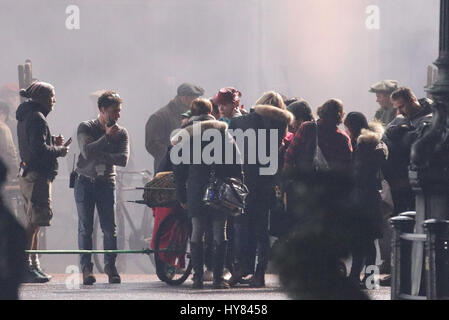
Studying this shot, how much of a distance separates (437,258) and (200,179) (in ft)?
9.40

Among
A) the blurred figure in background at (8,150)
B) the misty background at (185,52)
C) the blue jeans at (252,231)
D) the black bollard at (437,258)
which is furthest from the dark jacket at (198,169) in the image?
the misty background at (185,52)

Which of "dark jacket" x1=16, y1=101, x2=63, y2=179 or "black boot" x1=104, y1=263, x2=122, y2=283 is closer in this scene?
"dark jacket" x1=16, y1=101, x2=63, y2=179

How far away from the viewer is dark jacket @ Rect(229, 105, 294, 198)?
13.7 metres

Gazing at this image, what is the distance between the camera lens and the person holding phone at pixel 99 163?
13.8 m

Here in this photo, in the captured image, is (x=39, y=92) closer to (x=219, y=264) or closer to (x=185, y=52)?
(x=219, y=264)

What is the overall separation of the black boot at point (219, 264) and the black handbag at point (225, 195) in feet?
0.87

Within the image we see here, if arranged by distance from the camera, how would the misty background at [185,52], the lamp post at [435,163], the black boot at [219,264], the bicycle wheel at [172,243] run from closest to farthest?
1. the lamp post at [435,163]
2. the black boot at [219,264]
3. the bicycle wheel at [172,243]
4. the misty background at [185,52]

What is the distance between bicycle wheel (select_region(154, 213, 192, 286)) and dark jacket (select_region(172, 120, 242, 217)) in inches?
29.7

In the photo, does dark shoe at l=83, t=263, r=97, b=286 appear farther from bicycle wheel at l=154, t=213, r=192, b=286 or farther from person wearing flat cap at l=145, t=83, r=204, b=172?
person wearing flat cap at l=145, t=83, r=204, b=172

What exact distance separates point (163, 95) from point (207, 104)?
6.94m

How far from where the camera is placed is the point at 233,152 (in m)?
13.4

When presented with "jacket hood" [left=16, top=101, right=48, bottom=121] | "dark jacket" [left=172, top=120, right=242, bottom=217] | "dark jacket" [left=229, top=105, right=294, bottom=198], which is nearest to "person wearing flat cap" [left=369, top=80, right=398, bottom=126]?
"dark jacket" [left=229, top=105, right=294, bottom=198]

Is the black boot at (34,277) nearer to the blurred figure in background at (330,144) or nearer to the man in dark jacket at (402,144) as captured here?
the blurred figure in background at (330,144)

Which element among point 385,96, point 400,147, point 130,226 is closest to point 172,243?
point 400,147
